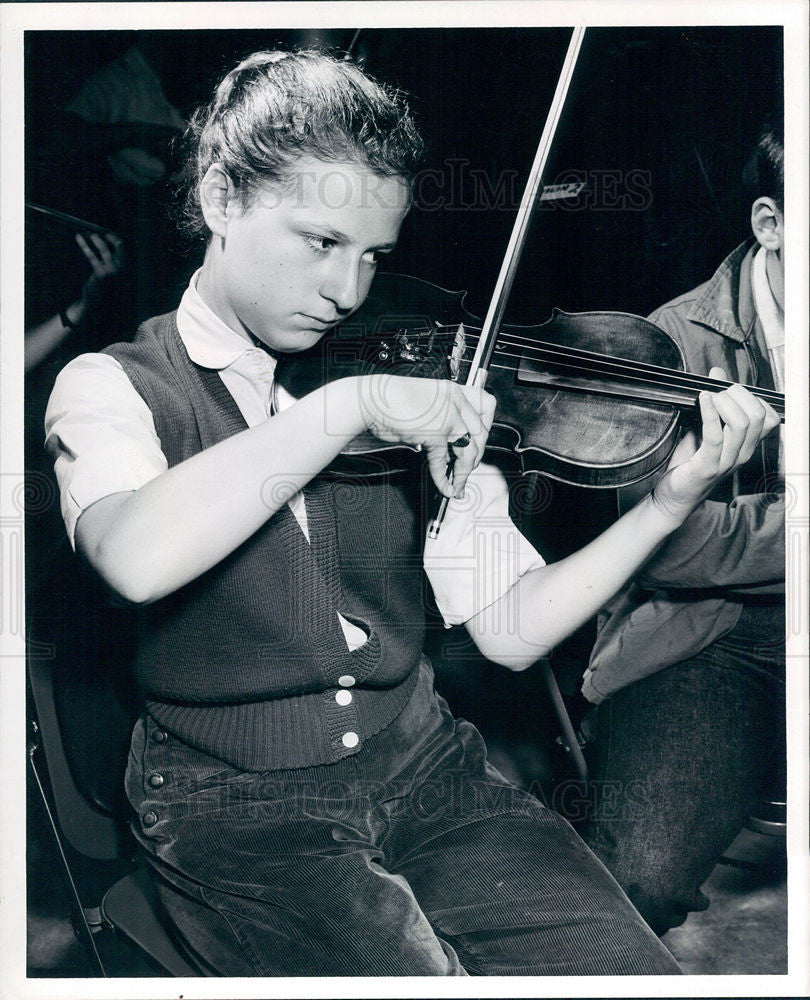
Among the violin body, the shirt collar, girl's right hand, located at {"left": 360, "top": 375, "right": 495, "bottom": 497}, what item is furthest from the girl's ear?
girl's right hand, located at {"left": 360, "top": 375, "right": 495, "bottom": 497}

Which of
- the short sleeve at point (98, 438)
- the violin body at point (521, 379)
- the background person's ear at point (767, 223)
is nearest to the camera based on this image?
the short sleeve at point (98, 438)

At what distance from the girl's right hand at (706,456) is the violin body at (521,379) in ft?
0.10

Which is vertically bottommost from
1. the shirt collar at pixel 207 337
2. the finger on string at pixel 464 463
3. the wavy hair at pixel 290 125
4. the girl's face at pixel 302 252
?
the finger on string at pixel 464 463

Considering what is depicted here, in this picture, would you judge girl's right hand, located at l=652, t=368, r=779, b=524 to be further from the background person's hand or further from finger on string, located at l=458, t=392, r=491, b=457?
the background person's hand

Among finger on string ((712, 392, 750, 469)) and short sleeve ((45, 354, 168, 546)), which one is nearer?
short sleeve ((45, 354, 168, 546))

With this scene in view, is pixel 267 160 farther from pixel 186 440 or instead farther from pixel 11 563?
pixel 11 563

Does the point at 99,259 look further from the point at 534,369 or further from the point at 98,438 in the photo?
the point at 534,369

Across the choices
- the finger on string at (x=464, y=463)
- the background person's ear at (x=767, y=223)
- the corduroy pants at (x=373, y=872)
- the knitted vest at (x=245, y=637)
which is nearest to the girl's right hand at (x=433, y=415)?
the finger on string at (x=464, y=463)

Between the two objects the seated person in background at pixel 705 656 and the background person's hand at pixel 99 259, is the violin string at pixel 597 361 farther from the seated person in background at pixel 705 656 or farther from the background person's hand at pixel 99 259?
the background person's hand at pixel 99 259

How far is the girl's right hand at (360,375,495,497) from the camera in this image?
123 centimetres

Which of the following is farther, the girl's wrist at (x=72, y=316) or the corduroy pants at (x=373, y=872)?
the girl's wrist at (x=72, y=316)

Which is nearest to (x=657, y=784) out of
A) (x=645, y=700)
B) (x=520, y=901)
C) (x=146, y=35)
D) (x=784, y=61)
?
(x=645, y=700)

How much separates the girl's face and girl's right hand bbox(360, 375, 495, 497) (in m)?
0.14

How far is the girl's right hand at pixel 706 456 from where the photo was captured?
1.31m
